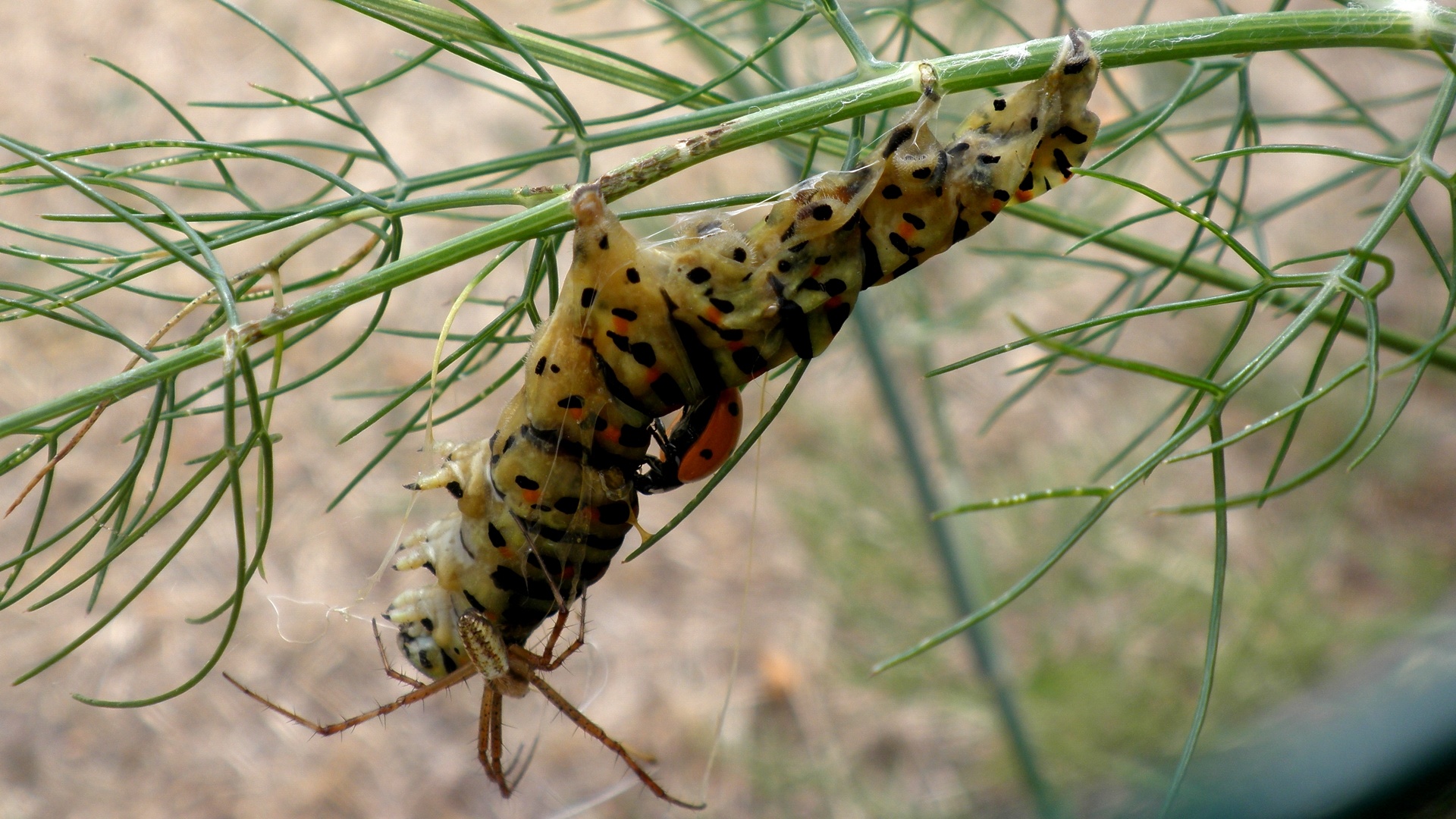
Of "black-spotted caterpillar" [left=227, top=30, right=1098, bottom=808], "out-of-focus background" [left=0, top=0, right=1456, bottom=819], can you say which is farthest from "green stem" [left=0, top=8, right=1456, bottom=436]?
"out-of-focus background" [left=0, top=0, right=1456, bottom=819]

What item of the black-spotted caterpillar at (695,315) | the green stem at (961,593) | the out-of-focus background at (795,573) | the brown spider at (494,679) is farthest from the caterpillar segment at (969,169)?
the out-of-focus background at (795,573)

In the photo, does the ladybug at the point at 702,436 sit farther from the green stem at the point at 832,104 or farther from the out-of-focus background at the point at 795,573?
the out-of-focus background at the point at 795,573

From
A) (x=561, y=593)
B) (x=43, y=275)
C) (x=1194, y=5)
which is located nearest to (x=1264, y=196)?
(x=1194, y=5)

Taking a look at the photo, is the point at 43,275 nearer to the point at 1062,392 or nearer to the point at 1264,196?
the point at 1062,392

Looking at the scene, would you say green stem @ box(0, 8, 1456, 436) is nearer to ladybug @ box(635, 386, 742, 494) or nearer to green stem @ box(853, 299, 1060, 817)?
ladybug @ box(635, 386, 742, 494)

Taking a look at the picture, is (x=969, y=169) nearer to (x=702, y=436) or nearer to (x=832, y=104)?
(x=832, y=104)
